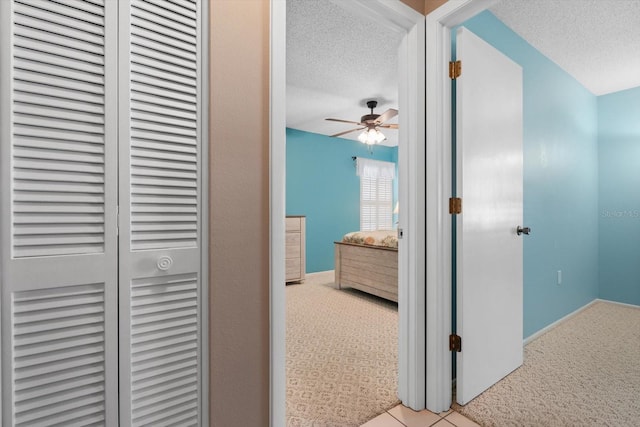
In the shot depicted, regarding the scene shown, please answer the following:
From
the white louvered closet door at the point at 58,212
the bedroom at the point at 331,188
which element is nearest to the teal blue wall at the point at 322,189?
the bedroom at the point at 331,188

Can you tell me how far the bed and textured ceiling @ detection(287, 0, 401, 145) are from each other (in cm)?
171

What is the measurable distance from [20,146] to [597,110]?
5019mm

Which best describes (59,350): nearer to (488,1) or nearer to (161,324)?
(161,324)

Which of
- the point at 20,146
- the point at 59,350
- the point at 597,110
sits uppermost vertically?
the point at 597,110

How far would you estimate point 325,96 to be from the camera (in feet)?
12.4

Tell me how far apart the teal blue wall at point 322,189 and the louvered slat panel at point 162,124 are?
4018mm

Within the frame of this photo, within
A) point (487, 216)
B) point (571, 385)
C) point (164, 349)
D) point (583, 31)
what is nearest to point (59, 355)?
point (164, 349)

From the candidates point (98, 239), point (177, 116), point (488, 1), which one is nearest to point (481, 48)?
point (488, 1)

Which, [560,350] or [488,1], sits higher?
[488,1]

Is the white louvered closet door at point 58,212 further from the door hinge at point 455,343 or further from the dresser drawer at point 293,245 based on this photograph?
the dresser drawer at point 293,245

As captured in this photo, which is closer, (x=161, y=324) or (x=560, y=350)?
(x=161, y=324)

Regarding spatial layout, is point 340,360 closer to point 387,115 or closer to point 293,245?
point 293,245

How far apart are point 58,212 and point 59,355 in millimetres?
370

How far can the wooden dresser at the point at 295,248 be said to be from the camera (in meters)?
4.47
